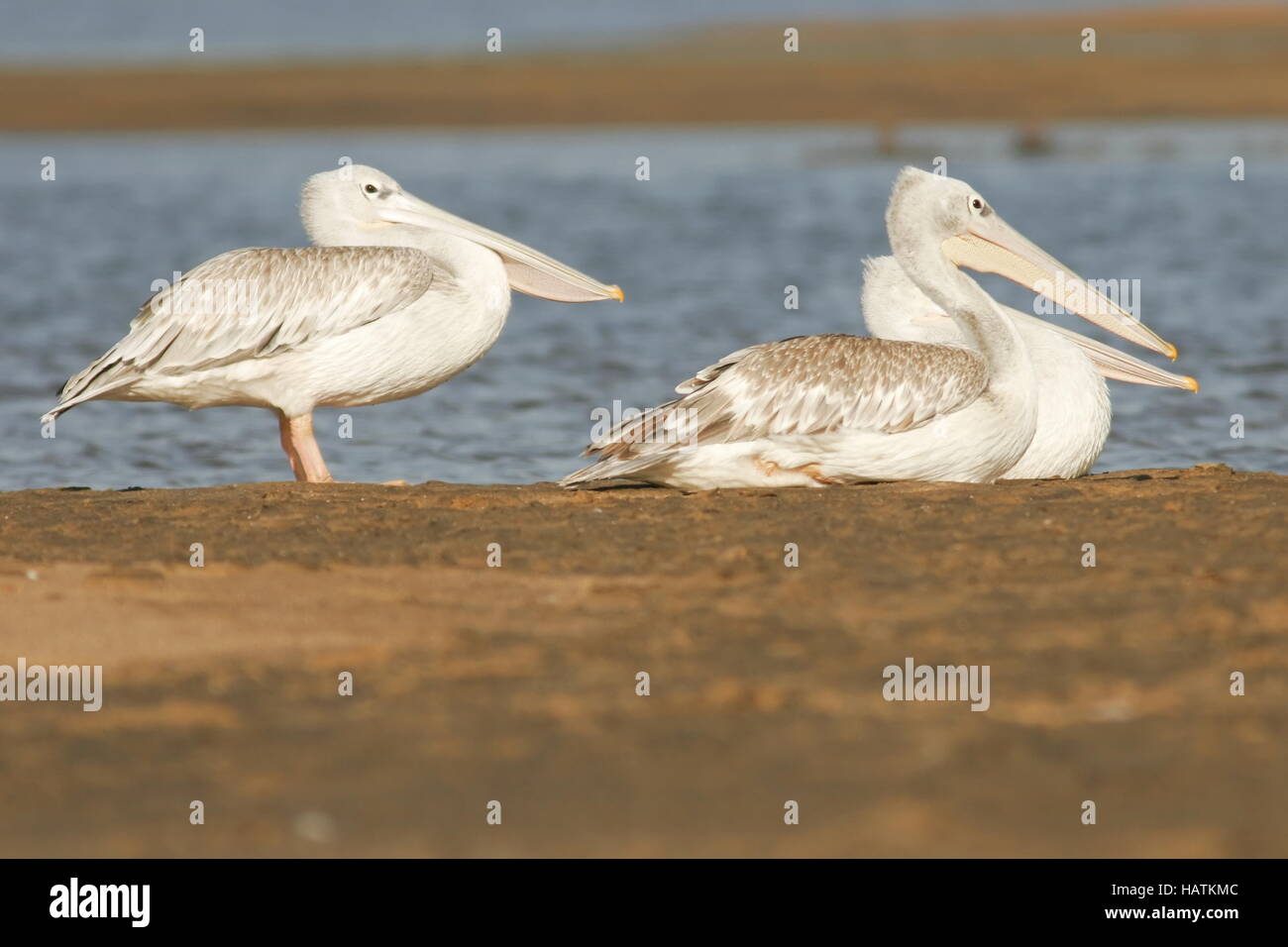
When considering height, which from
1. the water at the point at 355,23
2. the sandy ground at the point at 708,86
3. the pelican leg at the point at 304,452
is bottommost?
the pelican leg at the point at 304,452

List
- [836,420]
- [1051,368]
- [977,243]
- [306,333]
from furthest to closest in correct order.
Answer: [977,243] → [306,333] → [1051,368] → [836,420]

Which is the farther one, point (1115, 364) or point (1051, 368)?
point (1115, 364)

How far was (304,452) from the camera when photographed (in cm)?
745

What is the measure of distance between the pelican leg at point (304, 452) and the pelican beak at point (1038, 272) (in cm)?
246

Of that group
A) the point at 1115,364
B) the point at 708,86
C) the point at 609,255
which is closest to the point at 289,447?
the point at 1115,364

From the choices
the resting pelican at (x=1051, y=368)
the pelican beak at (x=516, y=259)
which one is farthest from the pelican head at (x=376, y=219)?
the resting pelican at (x=1051, y=368)

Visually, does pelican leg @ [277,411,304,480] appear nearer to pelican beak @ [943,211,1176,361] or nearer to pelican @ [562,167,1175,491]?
pelican @ [562,167,1175,491]

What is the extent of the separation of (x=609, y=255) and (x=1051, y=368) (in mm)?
7692

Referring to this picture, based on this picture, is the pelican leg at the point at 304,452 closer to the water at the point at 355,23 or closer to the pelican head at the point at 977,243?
the pelican head at the point at 977,243

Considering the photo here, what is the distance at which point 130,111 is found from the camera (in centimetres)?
2592

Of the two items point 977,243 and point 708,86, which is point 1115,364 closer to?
point 977,243

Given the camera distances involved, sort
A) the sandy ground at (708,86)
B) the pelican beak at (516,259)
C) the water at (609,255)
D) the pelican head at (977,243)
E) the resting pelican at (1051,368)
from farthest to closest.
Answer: the sandy ground at (708,86), the water at (609,255), the pelican beak at (516,259), the pelican head at (977,243), the resting pelican at (1051,368)

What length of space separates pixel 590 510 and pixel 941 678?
2.32 meters

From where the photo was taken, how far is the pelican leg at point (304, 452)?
7.37 metres
